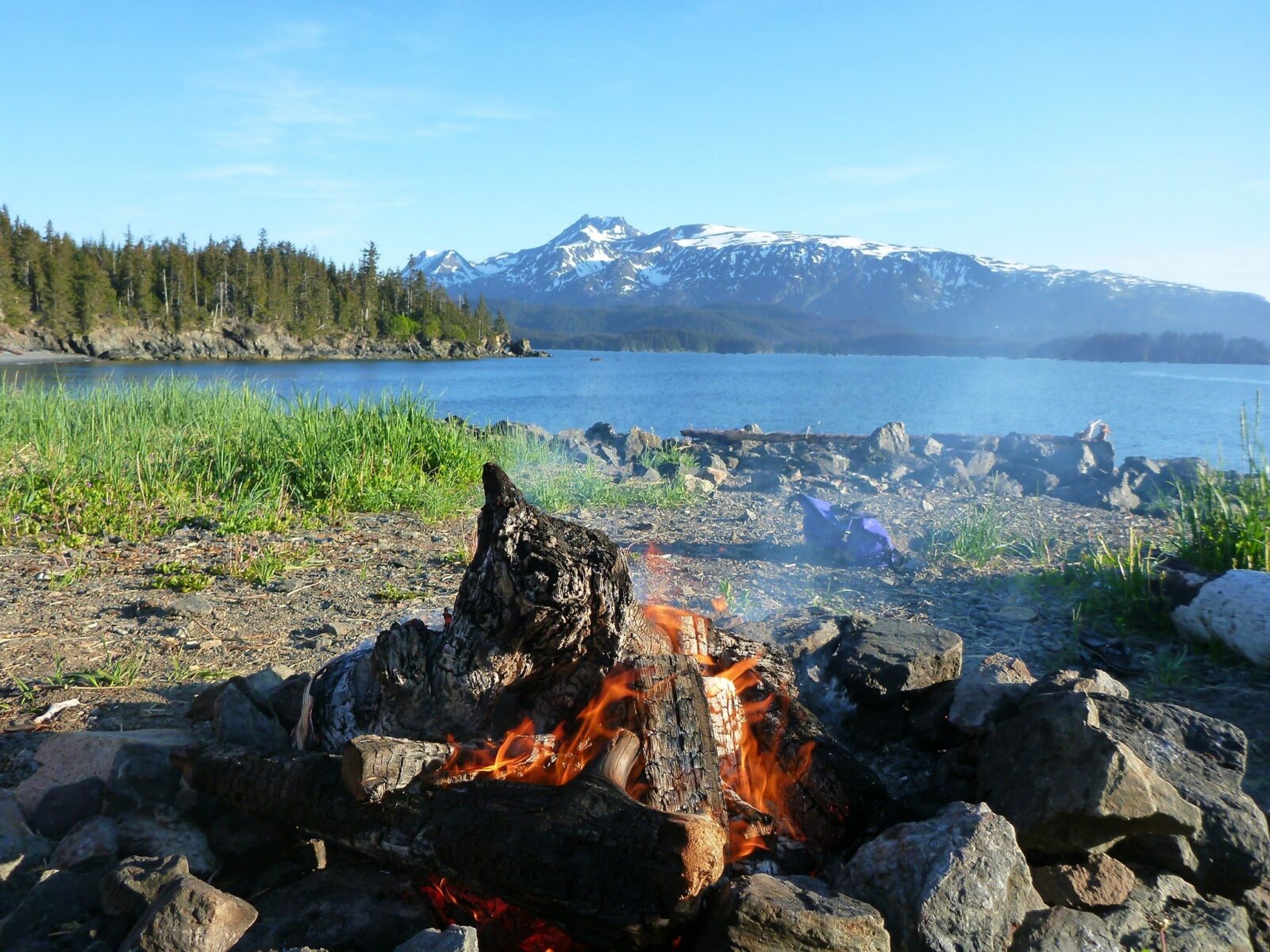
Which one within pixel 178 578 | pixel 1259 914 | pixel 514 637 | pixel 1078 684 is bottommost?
pixel 1259 914

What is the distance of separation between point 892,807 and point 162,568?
17.0ft

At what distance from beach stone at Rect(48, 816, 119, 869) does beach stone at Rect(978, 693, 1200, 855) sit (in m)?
2.82

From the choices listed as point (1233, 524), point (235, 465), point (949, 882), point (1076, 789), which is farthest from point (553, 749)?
point (235, 465)

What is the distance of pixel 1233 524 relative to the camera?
559cm

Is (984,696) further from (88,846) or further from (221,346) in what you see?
(221,346)

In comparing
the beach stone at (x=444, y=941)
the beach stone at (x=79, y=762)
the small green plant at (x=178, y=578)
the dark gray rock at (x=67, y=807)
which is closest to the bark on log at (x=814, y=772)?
the beach stone at (x=444, y=941)

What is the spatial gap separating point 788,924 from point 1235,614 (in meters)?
4.05

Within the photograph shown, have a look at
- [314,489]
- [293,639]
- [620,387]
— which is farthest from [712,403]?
[293,639]

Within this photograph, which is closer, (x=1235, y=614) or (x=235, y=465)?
(x=1235, y=614)

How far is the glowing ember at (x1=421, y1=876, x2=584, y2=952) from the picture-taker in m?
2.20

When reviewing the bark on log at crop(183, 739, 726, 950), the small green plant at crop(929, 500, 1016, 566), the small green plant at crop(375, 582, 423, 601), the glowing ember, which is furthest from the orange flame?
the small green plant at crop(929, 500, 1016, 566)

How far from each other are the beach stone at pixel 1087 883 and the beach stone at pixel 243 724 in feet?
8.82

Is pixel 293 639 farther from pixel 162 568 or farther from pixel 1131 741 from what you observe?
pixel 1131 741

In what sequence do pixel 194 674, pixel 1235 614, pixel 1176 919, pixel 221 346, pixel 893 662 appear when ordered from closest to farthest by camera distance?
1. pixel 1176 919
2. pixel 893 662
3. pixel 194 674
4. pixel 1235 614
5. pixel 221 346
